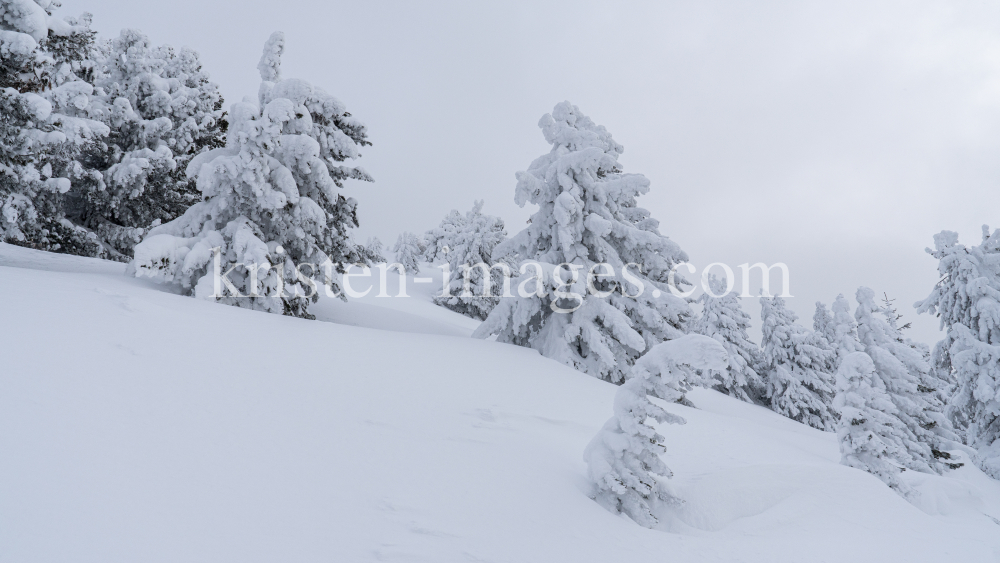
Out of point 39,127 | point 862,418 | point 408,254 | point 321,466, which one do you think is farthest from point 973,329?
point 408,254

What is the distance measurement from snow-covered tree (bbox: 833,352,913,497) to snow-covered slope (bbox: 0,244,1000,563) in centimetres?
166

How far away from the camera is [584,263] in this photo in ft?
39.8

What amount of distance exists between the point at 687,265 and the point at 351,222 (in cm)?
979

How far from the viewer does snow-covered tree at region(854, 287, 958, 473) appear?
16.3 meters

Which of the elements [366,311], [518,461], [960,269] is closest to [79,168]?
[366,311]

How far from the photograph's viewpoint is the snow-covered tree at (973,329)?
16.2 metres

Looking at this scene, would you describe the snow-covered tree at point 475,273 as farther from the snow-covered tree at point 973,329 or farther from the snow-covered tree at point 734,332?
the snow-covered tree at point 973,329

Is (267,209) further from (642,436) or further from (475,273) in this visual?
(475,273)

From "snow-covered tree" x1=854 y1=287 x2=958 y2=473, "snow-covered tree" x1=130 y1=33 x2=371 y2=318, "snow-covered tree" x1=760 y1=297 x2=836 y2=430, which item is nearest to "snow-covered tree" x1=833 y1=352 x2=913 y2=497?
"snow-covered tree" x1=854 y1=287 x2=958 y2=473

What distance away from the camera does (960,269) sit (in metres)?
16.8

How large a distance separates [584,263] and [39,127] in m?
13.8

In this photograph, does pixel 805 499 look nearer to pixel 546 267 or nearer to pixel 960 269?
pixel 546 267

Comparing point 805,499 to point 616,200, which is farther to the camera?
point 616,200

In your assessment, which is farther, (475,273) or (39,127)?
(475,273)
